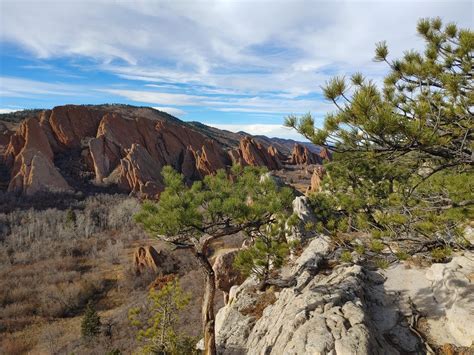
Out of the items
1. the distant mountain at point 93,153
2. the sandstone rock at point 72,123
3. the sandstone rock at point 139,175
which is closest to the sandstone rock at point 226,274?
the distant mountain at point 93,153

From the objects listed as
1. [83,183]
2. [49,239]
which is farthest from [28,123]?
[49,239]

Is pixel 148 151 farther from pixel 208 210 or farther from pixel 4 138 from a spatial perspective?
pixel 208 210

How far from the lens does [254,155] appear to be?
81500 millimetres

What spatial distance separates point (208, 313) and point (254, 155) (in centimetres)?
7435

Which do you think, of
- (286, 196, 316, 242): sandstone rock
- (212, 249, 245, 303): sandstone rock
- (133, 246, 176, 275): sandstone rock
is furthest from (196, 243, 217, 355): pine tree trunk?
(133, 246, 176, 275): sandstone rock

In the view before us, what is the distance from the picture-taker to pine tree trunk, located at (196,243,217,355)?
7.45 metres

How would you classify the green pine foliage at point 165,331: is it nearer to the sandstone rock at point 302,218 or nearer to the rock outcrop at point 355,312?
the rock outcrop at point 355,312

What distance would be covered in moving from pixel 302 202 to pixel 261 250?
239 inches

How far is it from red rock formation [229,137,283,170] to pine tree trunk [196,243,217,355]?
68960mm

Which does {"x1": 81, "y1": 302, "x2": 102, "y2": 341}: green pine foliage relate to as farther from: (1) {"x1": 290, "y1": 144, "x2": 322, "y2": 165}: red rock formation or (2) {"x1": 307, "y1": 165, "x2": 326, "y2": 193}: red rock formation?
(1) {"x1": 290, "y1": 144, "x2": 322, "y2": 165}: red rock formation

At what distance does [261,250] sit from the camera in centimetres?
815

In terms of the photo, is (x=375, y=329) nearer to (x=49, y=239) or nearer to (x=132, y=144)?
(x=49, y=239)

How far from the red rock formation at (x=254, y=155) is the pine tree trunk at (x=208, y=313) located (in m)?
69.0

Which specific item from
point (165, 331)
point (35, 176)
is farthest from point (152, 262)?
point (35, 176)
